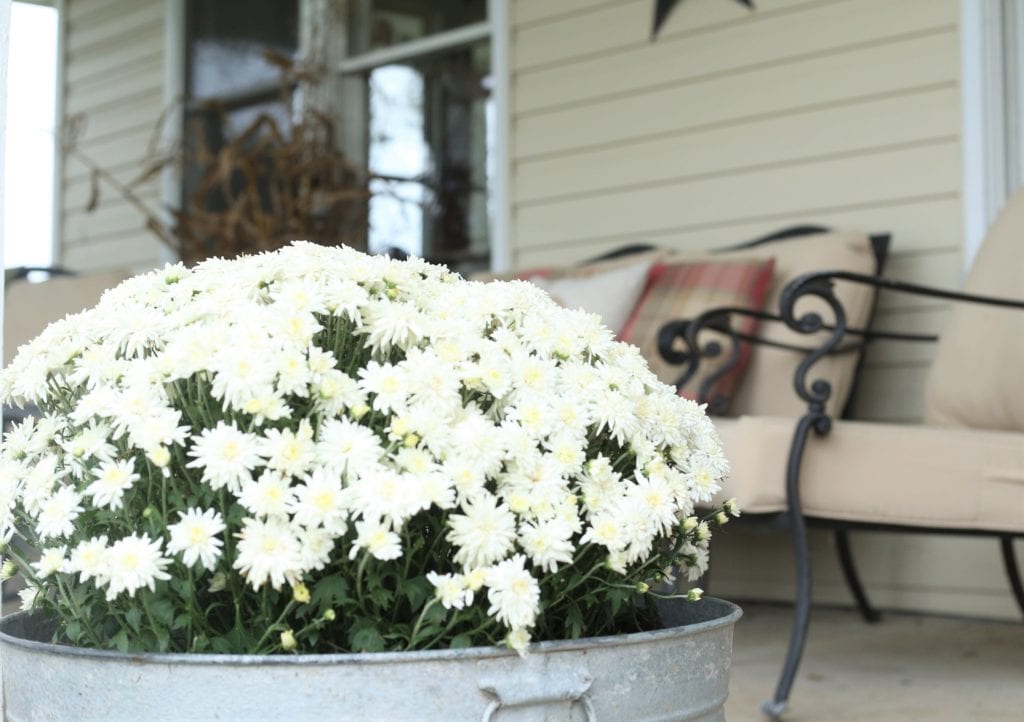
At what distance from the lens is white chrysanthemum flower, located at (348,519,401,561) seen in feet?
2.74

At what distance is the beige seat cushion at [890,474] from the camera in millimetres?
2092

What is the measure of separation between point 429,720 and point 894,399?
8.47 feet

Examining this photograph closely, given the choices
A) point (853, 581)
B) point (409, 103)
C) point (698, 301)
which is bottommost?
point (853, 581)

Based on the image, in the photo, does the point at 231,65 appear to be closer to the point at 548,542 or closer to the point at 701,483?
the point at 701,483

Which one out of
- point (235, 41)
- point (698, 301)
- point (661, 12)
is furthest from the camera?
point (235, 41)

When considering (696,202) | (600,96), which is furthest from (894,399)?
A: (600,96)

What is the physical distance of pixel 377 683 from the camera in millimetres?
822

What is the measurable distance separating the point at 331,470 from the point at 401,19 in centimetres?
396

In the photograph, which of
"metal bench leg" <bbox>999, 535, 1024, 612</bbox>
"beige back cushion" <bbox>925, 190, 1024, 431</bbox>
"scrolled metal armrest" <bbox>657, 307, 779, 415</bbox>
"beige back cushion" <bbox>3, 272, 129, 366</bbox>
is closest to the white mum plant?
"scrolled metal armrest" <bbox>657, 307, 779, 415</bbox>

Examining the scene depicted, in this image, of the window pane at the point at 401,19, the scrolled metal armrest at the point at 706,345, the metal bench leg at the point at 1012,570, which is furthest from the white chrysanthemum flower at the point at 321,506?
the window pane at the point at 401,19

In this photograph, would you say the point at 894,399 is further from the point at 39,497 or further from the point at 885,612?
the point at 39,497

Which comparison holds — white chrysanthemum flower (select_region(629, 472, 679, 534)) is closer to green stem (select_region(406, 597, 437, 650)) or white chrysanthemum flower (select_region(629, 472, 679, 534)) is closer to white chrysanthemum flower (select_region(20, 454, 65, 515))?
green stem (select_region(406, 597, 437, 650))

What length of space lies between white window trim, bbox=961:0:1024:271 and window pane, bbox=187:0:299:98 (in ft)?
8.72

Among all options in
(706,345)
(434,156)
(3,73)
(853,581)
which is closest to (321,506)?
(3,73)
